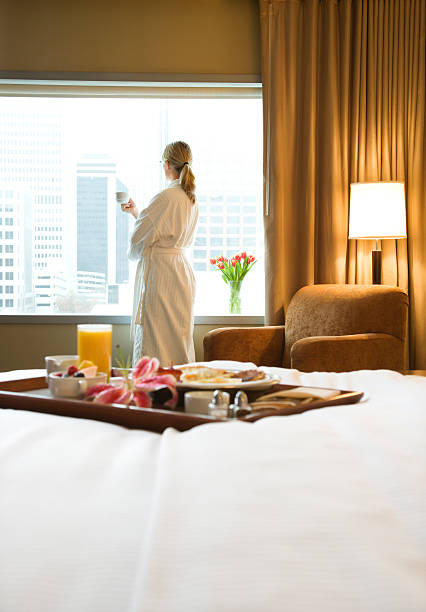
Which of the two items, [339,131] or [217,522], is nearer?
[217,522]

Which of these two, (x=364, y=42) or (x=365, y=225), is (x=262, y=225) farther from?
(x=364, y=42)

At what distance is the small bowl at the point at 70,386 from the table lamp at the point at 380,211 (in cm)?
254

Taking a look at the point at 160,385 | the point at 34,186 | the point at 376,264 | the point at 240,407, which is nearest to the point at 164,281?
the point at 376,264

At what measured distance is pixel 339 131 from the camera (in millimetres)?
3916

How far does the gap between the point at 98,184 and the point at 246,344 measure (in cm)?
179

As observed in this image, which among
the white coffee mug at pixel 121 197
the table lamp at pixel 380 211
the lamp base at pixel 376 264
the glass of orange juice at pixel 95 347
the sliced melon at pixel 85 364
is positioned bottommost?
the sliced melon at pixel 85 364

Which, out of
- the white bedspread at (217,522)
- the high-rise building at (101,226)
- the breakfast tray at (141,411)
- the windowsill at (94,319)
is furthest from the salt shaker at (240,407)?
the high-rise building at (101,226)

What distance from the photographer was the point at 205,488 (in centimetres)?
61

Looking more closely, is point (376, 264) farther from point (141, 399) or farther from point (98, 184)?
point (141, 399)

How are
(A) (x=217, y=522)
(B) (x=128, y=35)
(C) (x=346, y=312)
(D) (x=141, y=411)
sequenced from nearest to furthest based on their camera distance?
1. (A) (x=217, y=522)
2. (D) (x=141, y=411)
3. (C) (x=346, y=312)
4. (B) (x=128, y=35)

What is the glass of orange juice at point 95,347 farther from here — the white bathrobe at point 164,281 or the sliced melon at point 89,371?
the white bathrobe at point 164,281

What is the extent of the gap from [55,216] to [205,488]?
398 cm

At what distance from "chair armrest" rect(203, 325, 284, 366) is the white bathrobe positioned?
432mm

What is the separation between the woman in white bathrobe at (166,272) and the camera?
143 inches
